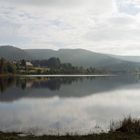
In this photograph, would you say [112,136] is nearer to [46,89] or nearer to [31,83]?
[46,89]

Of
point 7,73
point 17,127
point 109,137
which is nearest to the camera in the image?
point 109,137

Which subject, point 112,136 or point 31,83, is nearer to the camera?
point 112,136

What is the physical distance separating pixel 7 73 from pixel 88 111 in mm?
104795

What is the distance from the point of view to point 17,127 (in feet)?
73.3

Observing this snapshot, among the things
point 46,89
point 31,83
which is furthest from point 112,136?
point 31,83

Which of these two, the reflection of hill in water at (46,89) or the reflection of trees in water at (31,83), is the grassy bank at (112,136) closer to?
the reflection of hill in water at (46,89)

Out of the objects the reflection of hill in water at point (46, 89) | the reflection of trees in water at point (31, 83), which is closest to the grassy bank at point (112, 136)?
the reflection of hill in water at point (46, 89)

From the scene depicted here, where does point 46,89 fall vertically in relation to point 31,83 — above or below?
above

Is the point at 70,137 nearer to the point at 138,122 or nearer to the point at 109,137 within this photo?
the point at 109,137

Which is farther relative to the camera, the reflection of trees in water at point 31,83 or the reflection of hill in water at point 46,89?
the reflection of trees in water at point 31,83

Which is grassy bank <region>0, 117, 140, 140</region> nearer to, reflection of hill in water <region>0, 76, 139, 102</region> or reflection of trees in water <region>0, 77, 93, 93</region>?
reflection of hill in water <region>0, 76, 139, 102</region>

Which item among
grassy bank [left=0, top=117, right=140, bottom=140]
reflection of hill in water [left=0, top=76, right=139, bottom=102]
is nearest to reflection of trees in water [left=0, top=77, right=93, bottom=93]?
reflection of hill in water [left=0, top=76, right=139, bottom=102]

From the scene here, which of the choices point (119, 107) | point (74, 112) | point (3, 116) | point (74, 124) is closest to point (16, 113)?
point (3, 116)

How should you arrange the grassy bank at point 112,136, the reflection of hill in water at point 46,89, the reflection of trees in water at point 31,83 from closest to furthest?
the grassy bank at point 112,136
the reflection of hill in water at point 46,89
the reflection of trees in water at point 31,83
